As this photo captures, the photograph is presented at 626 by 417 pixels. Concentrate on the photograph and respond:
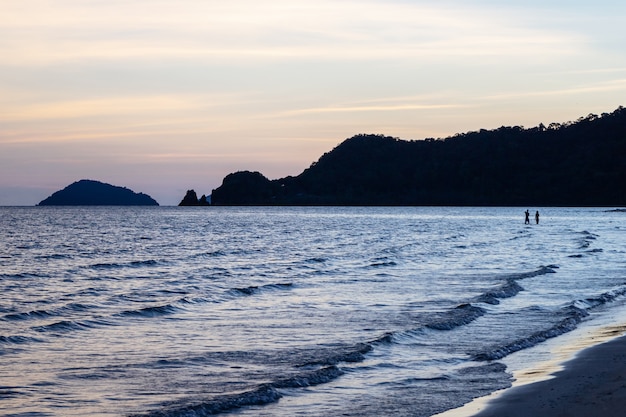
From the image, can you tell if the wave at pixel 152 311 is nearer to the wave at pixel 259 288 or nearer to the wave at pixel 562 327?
the wave at pixel 259 288

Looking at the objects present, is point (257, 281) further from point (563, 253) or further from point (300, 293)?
point (563, 253)

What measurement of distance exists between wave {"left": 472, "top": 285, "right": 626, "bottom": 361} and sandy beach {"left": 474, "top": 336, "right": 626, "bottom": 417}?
62.0 inches

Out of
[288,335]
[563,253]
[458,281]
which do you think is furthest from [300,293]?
[563,253]

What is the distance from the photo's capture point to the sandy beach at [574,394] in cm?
1095

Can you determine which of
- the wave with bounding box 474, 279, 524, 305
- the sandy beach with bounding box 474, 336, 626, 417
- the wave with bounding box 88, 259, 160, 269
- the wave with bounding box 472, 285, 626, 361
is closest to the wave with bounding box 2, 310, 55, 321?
the wave with bounding box 472, 285, 626, 361

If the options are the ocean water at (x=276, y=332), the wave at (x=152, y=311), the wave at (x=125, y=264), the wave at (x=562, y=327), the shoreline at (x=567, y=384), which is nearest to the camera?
the shoreline at (x=567, y=384)

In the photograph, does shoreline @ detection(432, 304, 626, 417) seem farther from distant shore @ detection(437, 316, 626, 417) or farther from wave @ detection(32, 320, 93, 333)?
wave @ detection(32, 320, 93, 333)

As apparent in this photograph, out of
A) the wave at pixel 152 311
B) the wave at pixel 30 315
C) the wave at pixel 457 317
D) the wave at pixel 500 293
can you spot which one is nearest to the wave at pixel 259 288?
the wave at pixel 152 311

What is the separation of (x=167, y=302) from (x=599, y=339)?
1203 cm

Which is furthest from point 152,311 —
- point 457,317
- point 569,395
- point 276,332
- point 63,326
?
point 569,395

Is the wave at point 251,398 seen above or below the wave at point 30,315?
below

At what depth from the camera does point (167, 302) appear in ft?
78.7

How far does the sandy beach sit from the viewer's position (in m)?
10.9

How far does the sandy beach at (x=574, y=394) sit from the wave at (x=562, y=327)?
1575 mm
